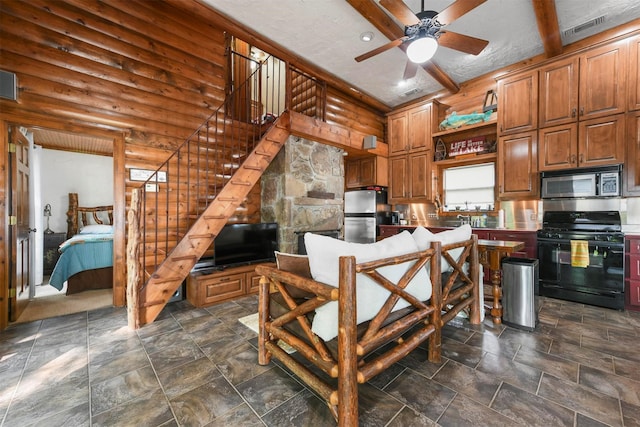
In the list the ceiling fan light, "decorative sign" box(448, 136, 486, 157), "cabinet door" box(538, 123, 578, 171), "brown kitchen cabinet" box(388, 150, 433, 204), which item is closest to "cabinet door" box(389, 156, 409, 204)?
"brown kitchen cabinet" box(388, 150, 433, 204)

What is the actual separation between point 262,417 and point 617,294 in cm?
419

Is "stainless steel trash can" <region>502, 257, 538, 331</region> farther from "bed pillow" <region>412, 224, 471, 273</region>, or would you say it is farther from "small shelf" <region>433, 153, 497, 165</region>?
"small shelf" <region>433, 153, 497, 165</region>

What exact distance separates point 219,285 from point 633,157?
5499 mm

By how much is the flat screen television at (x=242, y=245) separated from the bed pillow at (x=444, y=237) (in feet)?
7.96

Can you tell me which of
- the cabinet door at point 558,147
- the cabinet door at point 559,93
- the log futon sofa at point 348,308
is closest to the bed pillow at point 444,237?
the log futon sofa at point 348,308

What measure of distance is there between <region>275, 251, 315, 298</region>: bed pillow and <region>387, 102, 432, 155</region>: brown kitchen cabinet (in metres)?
4.44

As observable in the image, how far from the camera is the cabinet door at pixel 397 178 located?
550 cm

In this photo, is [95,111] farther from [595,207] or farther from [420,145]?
[595,207]

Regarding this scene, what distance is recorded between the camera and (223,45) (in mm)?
3902

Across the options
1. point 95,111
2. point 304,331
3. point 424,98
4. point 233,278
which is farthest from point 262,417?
point 424,98

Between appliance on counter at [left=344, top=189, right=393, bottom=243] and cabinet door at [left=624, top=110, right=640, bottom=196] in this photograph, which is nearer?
cabinet door at [left=624, top=110, right=640, bottom=196]

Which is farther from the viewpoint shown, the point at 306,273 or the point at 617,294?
the point at 617,294

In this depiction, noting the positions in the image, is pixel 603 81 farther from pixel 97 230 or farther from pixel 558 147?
pixel 97 230

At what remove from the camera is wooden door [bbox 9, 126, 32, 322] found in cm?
273
